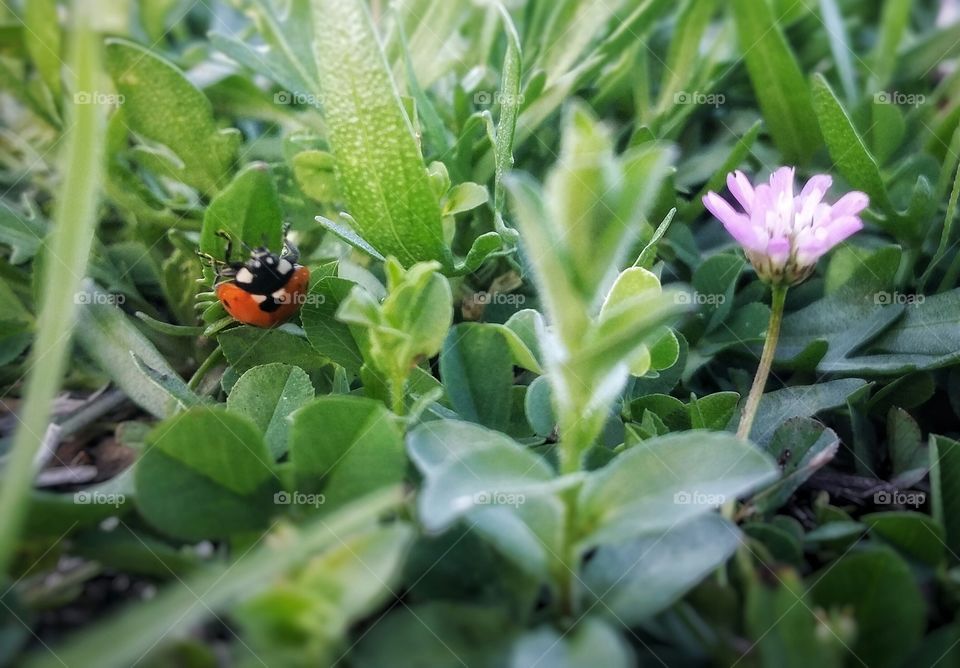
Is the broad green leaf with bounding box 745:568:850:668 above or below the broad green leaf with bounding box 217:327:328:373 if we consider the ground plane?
below

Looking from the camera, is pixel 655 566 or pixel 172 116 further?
pixel 172 116

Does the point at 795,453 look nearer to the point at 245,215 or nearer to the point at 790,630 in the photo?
the point at 790,630

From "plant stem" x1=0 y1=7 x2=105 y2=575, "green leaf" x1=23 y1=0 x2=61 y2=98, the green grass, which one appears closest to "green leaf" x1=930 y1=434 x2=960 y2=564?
the green grass

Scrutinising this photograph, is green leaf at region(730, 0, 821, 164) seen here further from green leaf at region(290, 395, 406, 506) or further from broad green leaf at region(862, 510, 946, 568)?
green leaf at region(290, 395, 406, 506)

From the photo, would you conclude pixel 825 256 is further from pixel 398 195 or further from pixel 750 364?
pixel 398 195

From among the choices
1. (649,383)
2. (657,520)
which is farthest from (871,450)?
(657,520)

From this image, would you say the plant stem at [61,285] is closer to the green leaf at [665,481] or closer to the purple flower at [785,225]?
the green leaf at [665,481]

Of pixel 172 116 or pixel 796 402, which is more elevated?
pixel 172 116

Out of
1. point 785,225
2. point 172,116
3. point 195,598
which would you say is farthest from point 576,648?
point 172,116
